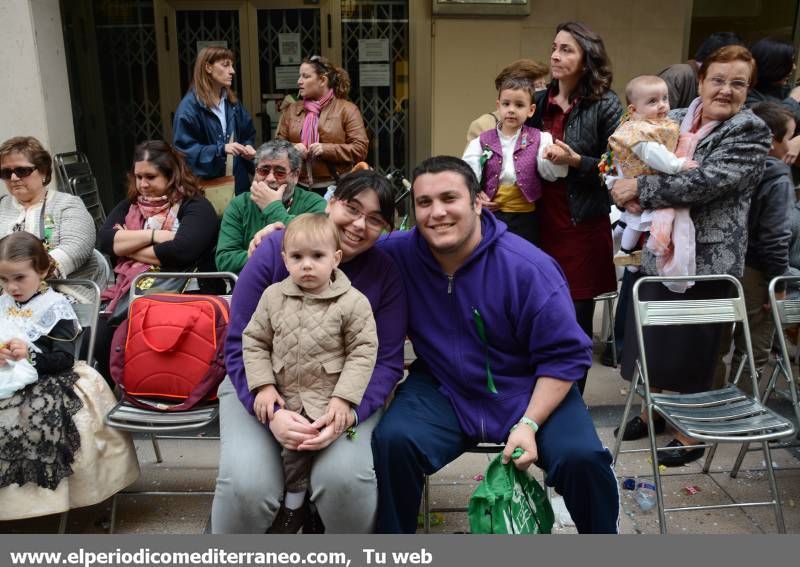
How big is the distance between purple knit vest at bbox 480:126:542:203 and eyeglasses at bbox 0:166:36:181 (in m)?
2.30

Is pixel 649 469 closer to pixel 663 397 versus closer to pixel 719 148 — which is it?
pixel 663 397

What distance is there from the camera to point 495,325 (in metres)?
2.63

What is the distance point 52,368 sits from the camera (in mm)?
2908

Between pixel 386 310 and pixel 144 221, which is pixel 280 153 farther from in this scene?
pixel 386 310

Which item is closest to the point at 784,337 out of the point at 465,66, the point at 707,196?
the point at 707,196

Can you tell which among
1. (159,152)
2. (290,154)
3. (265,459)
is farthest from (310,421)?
(159,152)

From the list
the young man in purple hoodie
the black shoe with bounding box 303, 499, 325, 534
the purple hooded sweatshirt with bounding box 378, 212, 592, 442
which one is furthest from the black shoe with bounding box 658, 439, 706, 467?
the black shoe with bounding box 303, 499, 325, 534

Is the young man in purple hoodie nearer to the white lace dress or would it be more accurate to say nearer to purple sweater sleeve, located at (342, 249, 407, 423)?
purple sweater sleeve, located at (342, 249, 407, 423)

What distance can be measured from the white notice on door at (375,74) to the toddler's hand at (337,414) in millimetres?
4819

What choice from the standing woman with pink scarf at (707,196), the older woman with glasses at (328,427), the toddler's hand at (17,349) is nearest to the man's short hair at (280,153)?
the older woman with glasses at (328,427)

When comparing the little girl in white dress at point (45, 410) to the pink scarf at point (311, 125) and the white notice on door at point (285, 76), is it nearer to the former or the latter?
the pink scarf at point (311, 125)

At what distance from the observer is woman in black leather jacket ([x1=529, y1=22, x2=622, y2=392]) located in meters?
3.57

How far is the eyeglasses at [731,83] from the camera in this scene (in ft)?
10.5

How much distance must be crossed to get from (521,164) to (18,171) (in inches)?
99.2
